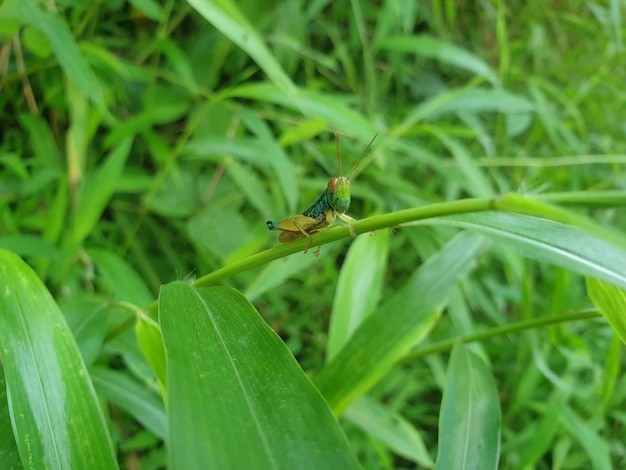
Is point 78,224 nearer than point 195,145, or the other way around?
point 78,224

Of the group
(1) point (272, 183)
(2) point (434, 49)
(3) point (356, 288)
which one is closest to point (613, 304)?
(3) point (356, 288)

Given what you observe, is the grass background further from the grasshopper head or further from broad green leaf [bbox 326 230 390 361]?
the grasshopper head

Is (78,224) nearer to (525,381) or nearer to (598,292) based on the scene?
(598,292)

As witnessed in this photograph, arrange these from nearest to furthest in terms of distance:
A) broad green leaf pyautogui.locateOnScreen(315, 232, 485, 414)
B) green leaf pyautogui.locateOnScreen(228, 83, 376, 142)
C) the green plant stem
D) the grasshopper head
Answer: the green plant stem → the grasshopper head → broad green leaf pyautogui.locateOnScreen(315, 232, 485, 414) → green leaf pyautogui.locateOnScreen(228, 83, 376, 142)

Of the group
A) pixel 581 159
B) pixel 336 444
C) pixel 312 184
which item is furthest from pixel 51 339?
pixel 581 159

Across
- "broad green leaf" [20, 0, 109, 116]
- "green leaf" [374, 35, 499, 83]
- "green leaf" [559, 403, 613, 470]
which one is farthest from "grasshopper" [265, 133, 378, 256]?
"green leaf" [374, 35, 499, 83]
